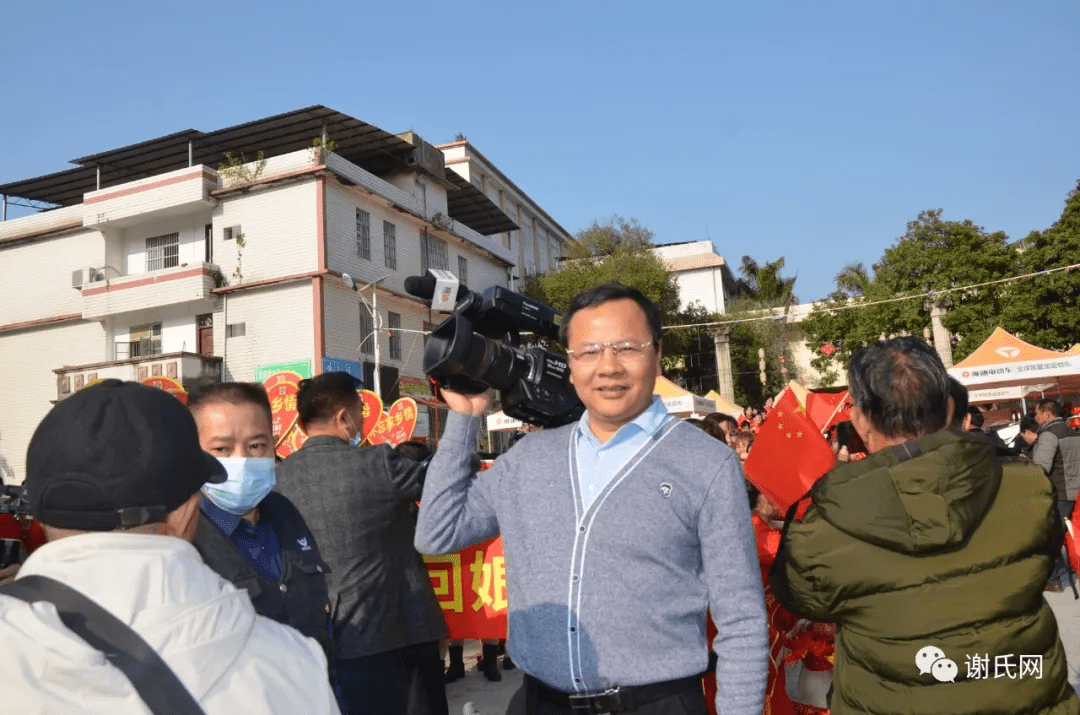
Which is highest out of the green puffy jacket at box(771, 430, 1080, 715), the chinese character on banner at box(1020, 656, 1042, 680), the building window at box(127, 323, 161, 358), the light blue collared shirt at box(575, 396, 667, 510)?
the building window at box(127, 323, 161, 358)

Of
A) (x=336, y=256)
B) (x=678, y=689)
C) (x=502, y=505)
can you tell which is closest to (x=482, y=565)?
(x=502, y=505)

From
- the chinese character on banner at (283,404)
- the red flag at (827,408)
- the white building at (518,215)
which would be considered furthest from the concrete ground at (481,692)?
the white building at (518,215)

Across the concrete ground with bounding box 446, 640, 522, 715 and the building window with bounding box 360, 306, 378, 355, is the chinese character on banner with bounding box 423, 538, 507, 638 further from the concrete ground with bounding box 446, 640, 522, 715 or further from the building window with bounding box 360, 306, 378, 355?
the building window with bounding box 360, 306, 378, 355

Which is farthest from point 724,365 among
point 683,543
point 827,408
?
point 683,543

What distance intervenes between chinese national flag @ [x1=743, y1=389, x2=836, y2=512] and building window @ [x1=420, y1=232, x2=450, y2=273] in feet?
84.6

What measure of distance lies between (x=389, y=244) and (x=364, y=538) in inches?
989

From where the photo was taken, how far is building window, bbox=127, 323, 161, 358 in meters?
25.9

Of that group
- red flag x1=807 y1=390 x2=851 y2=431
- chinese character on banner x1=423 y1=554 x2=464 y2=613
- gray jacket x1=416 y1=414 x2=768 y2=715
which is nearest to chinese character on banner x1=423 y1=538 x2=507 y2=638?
chinese character on banner x1=423 y1=554 x2=464 y2=613

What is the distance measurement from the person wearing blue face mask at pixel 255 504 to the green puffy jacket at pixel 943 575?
1.43 m

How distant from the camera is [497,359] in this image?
7.17ft

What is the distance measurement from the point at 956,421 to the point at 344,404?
2.36 meters

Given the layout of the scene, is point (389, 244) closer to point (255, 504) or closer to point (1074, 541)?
point (1074, 541)

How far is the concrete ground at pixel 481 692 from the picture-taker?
5461mm

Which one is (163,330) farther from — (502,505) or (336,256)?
(502,505)
